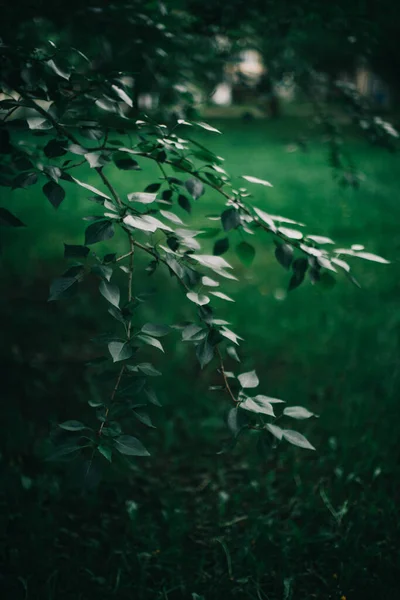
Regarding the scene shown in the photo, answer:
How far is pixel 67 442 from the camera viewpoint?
1249mm

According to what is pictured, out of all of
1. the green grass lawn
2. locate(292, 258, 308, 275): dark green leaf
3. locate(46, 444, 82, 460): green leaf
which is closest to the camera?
locate(46, 444, 82, 460): green leaf

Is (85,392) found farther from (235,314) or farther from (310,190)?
(310,190)

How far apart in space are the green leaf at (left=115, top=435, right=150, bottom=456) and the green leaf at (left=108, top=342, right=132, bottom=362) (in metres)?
0.19

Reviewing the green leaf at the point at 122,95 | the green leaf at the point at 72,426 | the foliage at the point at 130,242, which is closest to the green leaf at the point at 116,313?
the foliage at the point at 130,242

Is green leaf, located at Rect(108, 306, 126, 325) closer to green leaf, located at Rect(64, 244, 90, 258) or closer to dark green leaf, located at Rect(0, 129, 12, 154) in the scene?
green leaf, located at Rect(64, 244, 90, 258)

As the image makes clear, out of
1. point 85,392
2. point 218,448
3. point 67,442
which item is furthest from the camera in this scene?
point 85,392

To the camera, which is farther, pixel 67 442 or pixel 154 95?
pixel 154 95

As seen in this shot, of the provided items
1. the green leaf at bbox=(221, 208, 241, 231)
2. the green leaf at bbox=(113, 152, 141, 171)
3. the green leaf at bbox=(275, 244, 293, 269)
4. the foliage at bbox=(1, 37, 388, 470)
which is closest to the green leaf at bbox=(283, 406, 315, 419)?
the foliage at bbox=(1, 37, 388, 470)

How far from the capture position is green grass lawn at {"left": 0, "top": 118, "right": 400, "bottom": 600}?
2.00m

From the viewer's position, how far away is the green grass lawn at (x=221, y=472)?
1998 mm

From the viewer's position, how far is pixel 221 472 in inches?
106

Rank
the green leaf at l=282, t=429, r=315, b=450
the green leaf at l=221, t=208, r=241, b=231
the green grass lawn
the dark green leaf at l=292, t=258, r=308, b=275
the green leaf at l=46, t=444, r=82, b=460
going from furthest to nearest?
the green grass lawn, the dark green leaf at l=292, t=258, r=308, b=275, the green leaf at l=221, t=208, r=241, b=231, the green leaf at l=282, t=429, r=315, b=450, the green leaf at l=46, t=444, r=82, b=460

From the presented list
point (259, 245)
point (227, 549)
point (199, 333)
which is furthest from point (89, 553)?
point (259, 245)

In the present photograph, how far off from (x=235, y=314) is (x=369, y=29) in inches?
89.3
